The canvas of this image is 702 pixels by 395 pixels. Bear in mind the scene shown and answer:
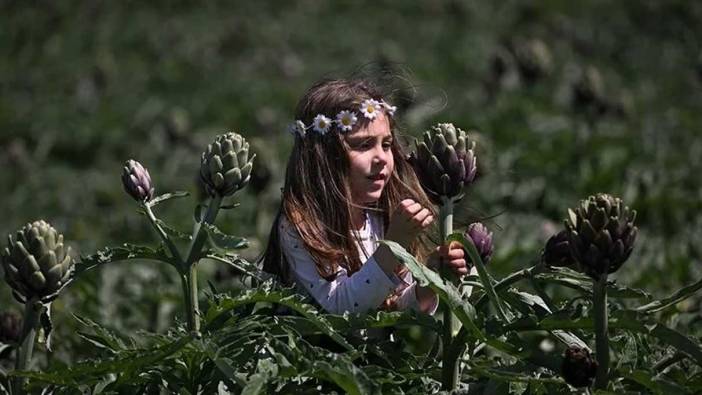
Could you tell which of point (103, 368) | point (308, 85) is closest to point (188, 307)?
point (103, 368)

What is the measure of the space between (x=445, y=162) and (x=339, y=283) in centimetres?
35

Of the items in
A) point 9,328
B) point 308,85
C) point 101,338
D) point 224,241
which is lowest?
point 308,85

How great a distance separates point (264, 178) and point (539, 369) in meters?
2.47

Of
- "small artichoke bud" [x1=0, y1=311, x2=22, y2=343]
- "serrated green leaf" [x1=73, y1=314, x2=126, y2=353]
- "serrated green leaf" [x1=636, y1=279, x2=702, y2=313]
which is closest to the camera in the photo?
"serrated green leaf" [x1=636, y1=279, x2=702, y2=313]

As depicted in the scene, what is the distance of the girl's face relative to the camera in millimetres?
2584

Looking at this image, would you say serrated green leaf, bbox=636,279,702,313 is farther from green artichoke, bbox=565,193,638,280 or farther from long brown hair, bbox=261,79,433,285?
long brown hair, bbox=261,79,433,285

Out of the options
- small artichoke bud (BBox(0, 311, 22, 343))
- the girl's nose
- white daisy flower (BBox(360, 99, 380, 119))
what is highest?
white daisy flower (BBox(360, 99, 380, 119))

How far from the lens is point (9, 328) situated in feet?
9.39

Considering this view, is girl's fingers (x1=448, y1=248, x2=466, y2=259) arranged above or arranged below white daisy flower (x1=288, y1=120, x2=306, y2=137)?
below

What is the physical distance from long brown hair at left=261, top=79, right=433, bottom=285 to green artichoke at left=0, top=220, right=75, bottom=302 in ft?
1.54

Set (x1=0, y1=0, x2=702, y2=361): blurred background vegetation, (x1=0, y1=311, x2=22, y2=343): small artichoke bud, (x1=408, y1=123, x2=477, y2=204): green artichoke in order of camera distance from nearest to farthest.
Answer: (x1=408, y1=123, x2=477, y2=204): green artichoke
(x1=0, y1=311, x2=22, y2=343): small artichoke bud
(x1=0, y1=0, x2=702, y2=361): blurred background vegetation

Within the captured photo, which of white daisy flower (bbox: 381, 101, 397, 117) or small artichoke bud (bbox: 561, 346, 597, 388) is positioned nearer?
small artichoke bud (bbox: 561, 346, 597, 388)

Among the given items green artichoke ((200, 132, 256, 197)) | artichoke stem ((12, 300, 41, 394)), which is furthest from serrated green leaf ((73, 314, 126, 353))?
green artichoke ((200, 132, 256, 197))

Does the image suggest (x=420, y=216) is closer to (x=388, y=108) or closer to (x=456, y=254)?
(x=456, y=254)
